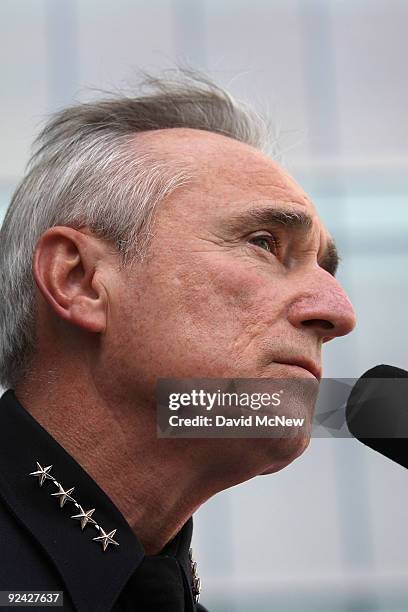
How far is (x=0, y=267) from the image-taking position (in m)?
1.50

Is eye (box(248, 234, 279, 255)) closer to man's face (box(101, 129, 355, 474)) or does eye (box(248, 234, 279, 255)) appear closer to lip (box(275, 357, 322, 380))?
man's face (box(101, 129, 355, 474))

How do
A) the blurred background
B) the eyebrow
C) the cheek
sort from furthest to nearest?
1. the blurred background
2. the eyebrow
3. the cheek

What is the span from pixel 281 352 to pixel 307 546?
1252 millimetres

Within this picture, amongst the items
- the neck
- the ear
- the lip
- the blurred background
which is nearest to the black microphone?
the lip

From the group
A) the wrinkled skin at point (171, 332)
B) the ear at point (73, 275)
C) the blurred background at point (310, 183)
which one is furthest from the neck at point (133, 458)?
the blurred background at point (310, 183)

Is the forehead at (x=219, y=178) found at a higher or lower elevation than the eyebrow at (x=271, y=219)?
higher

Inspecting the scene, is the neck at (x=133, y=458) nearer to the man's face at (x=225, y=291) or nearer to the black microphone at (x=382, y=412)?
the man's face at (x=225, y=291)

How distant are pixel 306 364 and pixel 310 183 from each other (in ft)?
5.26

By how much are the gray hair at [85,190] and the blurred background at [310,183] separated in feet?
2.17

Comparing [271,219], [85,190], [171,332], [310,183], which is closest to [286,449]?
[171,332]

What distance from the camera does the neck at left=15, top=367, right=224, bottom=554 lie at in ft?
4.17

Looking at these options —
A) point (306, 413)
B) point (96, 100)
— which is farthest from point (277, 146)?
point (306, 413)

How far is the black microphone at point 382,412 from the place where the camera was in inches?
45.3

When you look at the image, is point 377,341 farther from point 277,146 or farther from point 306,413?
point 306,413
